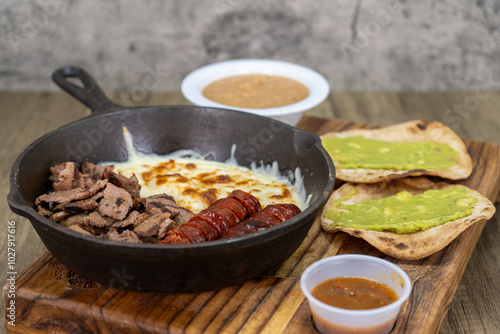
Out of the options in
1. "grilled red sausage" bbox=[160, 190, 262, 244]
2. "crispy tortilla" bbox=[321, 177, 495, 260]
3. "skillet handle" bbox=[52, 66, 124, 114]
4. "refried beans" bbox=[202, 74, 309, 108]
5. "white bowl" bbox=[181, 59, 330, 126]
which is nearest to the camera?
"grilled red sausage" bbox=[160, 190, 262, 244]

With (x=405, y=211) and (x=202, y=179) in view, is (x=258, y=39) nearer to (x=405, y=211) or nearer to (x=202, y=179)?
(x=202, y=179)

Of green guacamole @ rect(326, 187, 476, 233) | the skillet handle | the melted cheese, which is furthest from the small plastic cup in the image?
the skillet handle

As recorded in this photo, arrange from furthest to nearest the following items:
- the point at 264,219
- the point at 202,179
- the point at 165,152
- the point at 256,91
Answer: the point at 256,91, the point at 165,152, the point at 202,179, the point at 264,219

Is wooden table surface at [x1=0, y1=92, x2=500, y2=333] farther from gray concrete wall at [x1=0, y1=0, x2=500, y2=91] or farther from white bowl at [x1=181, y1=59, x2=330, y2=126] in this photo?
white bowl at [x1=181, y1=59, x2=330, y2=126]

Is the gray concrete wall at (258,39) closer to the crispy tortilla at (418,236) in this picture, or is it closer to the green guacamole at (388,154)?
the green guacamole at (388,154)

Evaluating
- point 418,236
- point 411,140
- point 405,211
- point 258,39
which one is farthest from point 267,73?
point 418,236

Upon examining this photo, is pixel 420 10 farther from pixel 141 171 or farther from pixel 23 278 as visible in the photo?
pixel 23 278

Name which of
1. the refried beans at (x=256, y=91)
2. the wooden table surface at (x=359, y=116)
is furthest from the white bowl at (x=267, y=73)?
the wooden table surface at (x=359, y=116)
